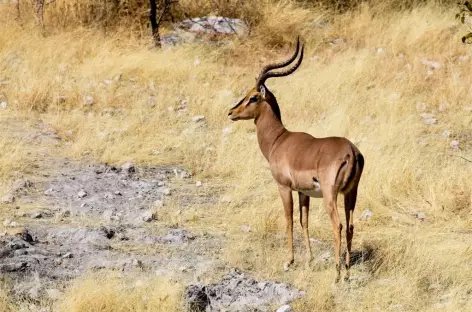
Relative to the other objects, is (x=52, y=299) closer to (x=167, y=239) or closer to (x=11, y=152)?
(x=167, y=239)

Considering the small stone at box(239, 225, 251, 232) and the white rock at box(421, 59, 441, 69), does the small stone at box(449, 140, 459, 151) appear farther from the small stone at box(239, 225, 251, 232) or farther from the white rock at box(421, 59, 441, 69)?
the small stone at box(239, 225, 251, 232)

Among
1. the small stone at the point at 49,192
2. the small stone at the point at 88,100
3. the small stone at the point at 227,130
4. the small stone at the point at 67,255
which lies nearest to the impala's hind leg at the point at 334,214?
the small stone at the point at 67,255

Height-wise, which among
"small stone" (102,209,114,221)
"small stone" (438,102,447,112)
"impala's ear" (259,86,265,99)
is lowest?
"small stone" (438,102,447,112)

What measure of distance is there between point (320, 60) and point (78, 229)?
6575 mm

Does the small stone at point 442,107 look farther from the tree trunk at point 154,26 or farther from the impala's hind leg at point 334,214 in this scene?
the impala's hind leg at point 334,214

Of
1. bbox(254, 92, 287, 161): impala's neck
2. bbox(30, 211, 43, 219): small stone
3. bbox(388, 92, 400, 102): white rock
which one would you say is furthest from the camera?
bbox(388, 92, 400, 102): white rock

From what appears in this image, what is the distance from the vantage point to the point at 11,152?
8914 millimetres

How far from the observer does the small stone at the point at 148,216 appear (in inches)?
294

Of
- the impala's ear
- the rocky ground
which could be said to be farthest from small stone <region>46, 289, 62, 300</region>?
the impala's ear

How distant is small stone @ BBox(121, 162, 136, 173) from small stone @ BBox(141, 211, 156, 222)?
4.40 feet

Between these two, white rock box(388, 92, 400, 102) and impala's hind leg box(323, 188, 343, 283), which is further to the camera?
white rock box(388, 92, 400, 102)

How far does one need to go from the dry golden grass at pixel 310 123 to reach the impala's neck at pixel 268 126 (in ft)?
1.98

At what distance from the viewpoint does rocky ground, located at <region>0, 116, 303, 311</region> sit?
598cm

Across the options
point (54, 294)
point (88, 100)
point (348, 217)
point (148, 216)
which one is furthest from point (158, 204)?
point (88, 100)
